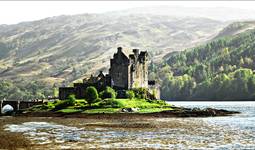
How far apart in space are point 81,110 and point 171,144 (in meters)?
73.2

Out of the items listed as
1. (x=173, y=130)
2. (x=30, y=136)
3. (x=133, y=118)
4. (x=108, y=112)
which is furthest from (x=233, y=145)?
(x=108, y=112)

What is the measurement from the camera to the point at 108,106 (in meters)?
141

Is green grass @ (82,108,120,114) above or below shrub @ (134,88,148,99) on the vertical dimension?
below

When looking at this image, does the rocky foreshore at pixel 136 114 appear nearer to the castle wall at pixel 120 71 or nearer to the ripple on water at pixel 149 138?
the castle wall at pixel 120 71

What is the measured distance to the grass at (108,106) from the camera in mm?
139125

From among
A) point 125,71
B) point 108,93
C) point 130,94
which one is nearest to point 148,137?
point 108,93

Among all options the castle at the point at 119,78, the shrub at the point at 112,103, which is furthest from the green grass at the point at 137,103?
the castle at the point at 119,78

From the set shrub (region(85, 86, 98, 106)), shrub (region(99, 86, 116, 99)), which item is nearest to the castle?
shrub (region(99, 86, 116, 99))

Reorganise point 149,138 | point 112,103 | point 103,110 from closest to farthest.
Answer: point 149,138 → point 103,110 → point 112,103

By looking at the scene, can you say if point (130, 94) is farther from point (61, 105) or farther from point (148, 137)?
point (148, 137)

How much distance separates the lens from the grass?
139 metres

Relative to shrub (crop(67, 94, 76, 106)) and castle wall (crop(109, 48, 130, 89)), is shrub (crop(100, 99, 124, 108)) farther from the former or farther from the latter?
castle wall (crop(109, 48, 130, 89))

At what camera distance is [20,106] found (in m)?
162

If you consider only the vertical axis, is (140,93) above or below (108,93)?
above
